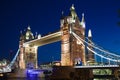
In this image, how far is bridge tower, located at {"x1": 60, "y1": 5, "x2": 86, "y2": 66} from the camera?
142 feet

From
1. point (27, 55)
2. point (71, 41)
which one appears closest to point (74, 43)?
point (71, 41)

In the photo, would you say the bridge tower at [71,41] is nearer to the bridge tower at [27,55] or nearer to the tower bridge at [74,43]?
the tower bridge at [74,43]

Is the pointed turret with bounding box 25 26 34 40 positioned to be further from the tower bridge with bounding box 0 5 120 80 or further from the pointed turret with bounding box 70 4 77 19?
the pointed turret with bounding box 70 4 77 19

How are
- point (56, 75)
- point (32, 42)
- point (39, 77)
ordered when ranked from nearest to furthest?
point (56, 75) → point (39, 77) → point (32, 42)

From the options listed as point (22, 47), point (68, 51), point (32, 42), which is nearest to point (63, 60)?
point (68, 51)

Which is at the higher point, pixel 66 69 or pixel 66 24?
pixel 66 24

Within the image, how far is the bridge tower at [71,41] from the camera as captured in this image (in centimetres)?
4325

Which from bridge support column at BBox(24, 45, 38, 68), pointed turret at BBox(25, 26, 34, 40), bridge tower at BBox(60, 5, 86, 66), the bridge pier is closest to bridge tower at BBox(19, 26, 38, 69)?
bridge support column at BBox(24, 45, 38, 68)

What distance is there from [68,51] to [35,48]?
2102cm

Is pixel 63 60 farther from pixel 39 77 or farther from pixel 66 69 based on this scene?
pixel 39 77

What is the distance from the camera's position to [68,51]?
142 ft

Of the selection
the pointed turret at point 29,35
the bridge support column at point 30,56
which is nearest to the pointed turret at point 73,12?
the bridge support column at point 30,56

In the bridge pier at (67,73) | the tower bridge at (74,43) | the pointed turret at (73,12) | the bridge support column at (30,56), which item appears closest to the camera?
the bridge pier at (67,73)

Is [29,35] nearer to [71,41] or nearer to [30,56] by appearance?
[30,56]
